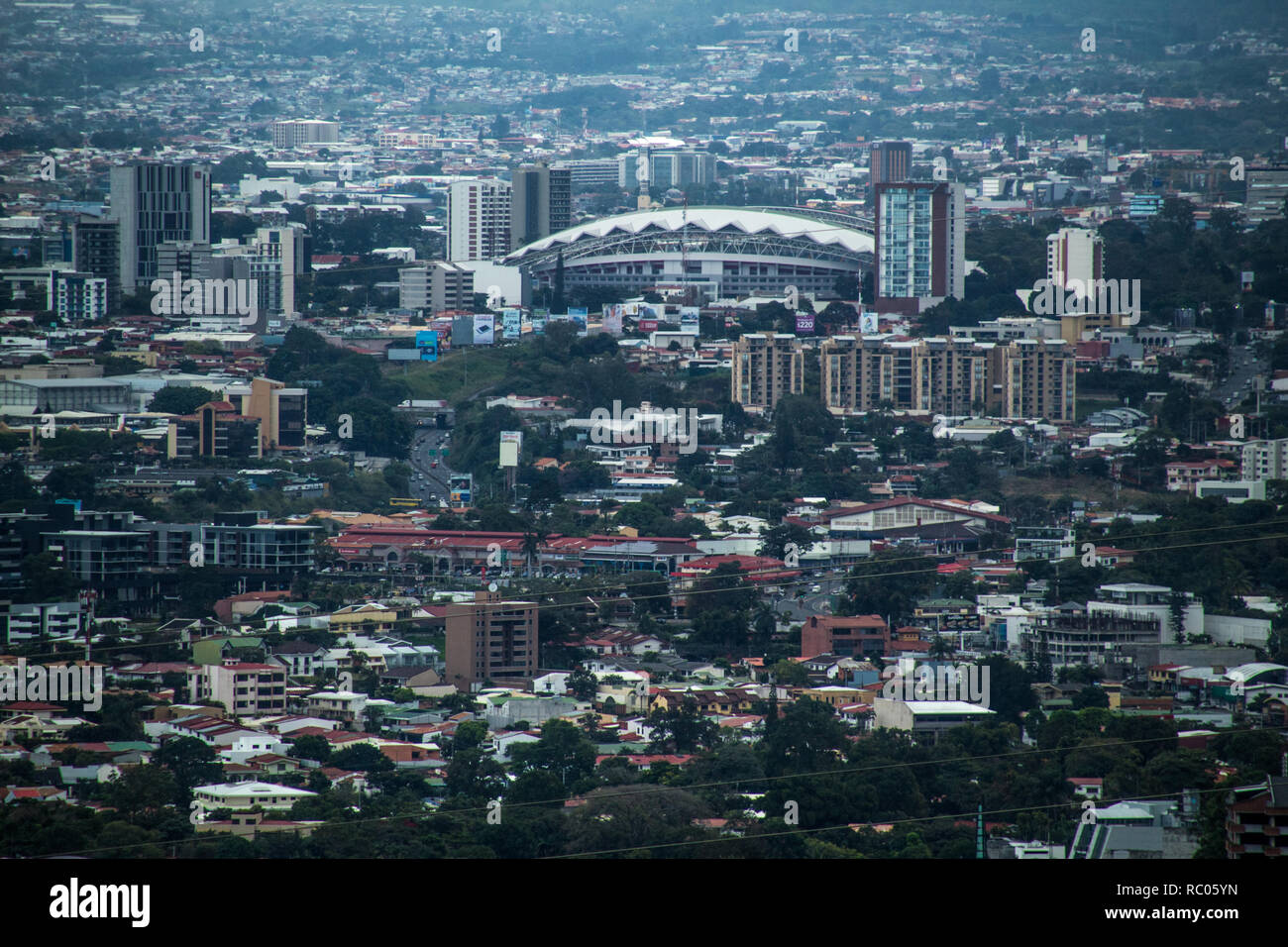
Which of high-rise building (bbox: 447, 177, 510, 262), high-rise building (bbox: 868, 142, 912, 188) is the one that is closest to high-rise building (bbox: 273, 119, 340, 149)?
high-rise building (bbox: 868, 142, 912, 188)

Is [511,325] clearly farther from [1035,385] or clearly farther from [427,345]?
[1035,385]

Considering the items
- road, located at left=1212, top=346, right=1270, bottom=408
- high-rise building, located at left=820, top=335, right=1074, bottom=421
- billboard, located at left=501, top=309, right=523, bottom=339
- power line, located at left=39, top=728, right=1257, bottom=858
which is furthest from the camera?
billboard, located at left=501, top=309, right=523, bottom=339

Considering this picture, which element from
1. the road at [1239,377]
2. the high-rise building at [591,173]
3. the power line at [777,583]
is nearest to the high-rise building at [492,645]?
the power line at [777,583]

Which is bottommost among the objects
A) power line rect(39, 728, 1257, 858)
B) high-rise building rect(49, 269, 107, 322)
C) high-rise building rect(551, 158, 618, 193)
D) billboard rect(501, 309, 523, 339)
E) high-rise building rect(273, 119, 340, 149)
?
power line rect(39, 728, 1257, 858)

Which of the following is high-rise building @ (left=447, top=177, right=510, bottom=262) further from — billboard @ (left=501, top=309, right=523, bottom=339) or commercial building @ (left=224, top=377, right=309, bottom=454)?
commercial building @ (left=224, top=377, right=309, bottom=454)

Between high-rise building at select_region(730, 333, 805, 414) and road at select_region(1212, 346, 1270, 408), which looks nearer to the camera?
road at select_region(1212, 346, 1270, 408)

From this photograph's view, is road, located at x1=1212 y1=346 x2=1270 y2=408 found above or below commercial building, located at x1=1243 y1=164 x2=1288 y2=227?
below

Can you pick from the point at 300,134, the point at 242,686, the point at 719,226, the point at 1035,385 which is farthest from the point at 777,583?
the point at 300,134
